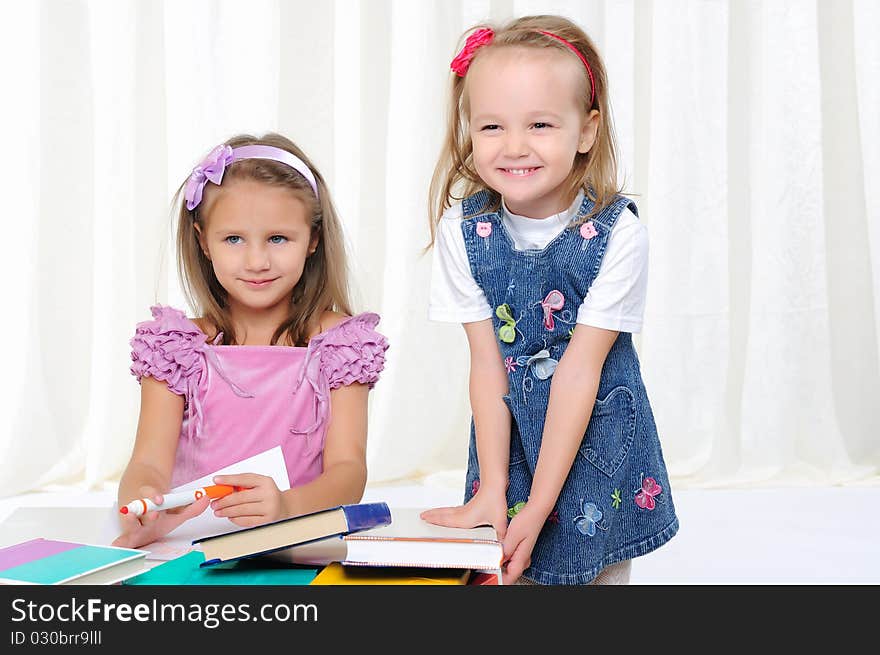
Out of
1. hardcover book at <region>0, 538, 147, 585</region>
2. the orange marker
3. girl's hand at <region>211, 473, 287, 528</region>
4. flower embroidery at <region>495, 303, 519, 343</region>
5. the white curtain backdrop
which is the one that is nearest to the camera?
hardcover book at <region>0, 538, 147, 585</region>

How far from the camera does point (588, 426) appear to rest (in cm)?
112

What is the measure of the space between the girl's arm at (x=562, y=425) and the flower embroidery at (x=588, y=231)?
0.33 feet

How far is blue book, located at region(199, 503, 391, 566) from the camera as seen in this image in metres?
0.72

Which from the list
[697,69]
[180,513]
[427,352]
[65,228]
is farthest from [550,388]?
[65,228]

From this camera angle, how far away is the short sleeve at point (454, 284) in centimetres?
117

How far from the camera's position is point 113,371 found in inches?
91.8

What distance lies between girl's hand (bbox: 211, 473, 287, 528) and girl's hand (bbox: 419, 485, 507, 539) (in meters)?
0.14

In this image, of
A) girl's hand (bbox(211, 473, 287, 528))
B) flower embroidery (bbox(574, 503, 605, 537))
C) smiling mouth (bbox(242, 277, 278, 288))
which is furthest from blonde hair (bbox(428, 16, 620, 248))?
girl's hand (bbox(211, 473, 287, 528))

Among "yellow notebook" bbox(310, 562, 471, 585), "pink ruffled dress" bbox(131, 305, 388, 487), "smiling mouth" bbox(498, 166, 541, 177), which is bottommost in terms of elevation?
"yellow notebook" bbox(310, 562, 471, 585)

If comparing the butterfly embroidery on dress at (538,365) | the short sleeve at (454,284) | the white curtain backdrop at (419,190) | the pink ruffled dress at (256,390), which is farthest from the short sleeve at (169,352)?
the white curtain backdrop at (419,190)

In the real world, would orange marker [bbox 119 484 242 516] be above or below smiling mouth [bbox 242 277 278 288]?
below

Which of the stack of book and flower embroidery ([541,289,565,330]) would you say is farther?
flower embroidery ([541,289,565,330])

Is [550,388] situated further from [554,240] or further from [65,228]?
[65,228]

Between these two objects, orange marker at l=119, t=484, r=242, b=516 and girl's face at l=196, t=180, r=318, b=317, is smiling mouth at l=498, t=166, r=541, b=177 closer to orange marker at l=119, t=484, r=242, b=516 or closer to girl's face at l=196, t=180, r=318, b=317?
girl's face at l=196, t=180, r=318, b=317
